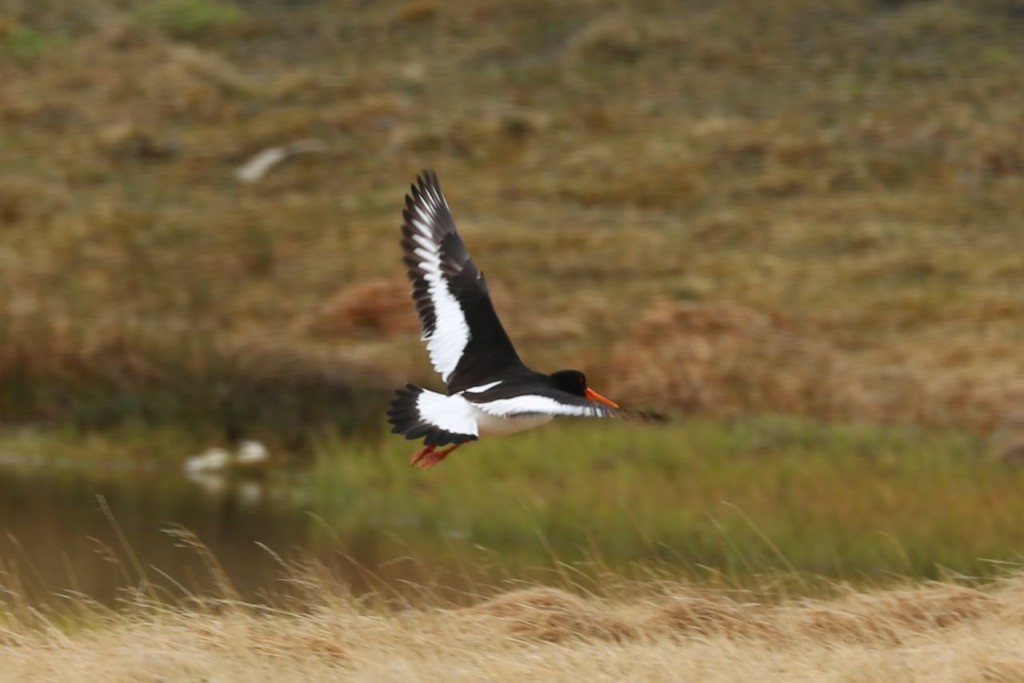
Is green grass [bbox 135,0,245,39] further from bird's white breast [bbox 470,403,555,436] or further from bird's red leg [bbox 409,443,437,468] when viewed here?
bird's white breast [bbox 470,403,555,436]

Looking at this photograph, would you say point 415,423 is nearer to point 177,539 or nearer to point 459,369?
point 459,369

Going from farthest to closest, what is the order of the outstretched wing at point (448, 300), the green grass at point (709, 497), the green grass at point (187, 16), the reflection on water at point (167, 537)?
1. the green grass at point (187, 16)
2. the green grass at point (709, 497)
3. the reflection on water at point (167, 537)
4. the outstretched wing at point (448, 300)

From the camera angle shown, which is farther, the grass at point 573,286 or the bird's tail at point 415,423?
the grass at point 573,286

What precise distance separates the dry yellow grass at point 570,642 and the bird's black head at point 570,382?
1.14 metres

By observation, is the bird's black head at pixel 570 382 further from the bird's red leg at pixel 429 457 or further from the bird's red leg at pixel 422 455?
the bird's red leg at pixel 422 455

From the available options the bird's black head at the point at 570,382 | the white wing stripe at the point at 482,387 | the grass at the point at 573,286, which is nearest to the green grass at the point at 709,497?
the grass at the point at 573,286

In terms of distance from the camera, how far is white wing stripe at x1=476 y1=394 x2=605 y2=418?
7.85 m

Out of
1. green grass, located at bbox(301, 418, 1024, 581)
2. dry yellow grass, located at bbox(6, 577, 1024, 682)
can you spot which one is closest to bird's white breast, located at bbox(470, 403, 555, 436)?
dry yellow grass, located at bbox(6, 577, 1024, 682)

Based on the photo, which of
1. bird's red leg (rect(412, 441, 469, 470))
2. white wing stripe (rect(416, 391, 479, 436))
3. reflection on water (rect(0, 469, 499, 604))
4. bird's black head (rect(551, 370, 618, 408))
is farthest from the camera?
reflection on water (rect(0, 469, 499, 604))

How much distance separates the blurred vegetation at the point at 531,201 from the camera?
16984 millimetres

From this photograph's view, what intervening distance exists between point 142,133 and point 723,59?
10.6 meters

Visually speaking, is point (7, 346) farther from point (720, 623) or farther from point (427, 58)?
point (427, 58)

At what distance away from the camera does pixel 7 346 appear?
17188 millimetres

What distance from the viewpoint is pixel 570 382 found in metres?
9.17
